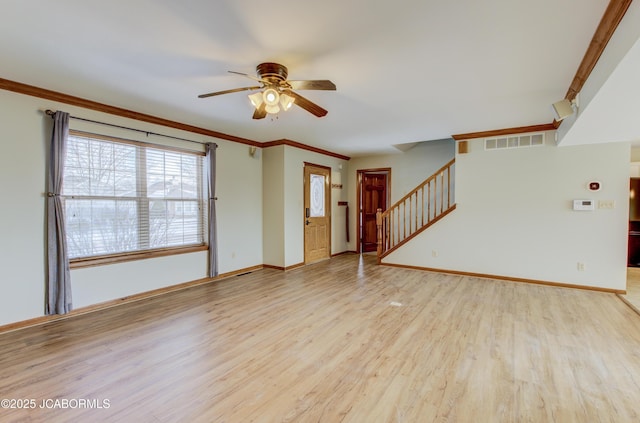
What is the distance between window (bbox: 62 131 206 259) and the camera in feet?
11.4

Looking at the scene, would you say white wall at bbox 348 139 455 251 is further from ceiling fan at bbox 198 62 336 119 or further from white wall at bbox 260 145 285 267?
ceiling fan at bbox 198 62 336 119

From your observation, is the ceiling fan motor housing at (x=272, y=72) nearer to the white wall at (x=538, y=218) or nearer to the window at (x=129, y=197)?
the window at (x=129, y=197)

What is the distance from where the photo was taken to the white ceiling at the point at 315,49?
1867 millimetres

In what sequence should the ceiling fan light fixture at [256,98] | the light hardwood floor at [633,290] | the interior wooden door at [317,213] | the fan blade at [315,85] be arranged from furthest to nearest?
the interior wooden door at [317,213] → the light hardwood floor at [633,290] → the ceiling fan light fixture at [256,98] → the fan blade at [315,85]

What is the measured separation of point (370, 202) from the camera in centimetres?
773

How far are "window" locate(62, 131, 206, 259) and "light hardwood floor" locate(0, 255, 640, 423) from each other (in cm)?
86

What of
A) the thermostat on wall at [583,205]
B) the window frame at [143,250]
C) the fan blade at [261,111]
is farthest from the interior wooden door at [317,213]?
the thermostat on wall at [583,205]

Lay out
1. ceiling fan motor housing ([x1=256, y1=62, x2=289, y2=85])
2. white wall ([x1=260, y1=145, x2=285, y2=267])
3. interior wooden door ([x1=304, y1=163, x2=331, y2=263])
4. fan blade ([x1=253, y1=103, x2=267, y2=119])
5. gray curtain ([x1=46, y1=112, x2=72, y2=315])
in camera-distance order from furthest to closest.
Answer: interior wooden door ([x1=304, y1=163, x2=331, y2=263]) → white wall ([x1=260, y1=145, x2=285, y2=267]) → gray curtain ([x1=46, y1=112, x2=72, y2=315]) → fan blade ([x1=253, y1=103, x2=267, y2=119]) → ceiling fan motor housing ([x1=256, y1=62, x2=289, y2=85])

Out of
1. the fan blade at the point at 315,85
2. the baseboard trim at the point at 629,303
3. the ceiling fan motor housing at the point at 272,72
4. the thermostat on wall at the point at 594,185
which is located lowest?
the baseboard trim at the point at 629,303

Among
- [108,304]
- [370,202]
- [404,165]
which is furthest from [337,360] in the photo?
[370,202]

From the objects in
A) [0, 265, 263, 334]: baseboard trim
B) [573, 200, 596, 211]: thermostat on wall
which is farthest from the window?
[573, 200, 596, 211]: thermostat on wall

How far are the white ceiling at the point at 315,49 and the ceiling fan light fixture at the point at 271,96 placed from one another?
0.25 meters

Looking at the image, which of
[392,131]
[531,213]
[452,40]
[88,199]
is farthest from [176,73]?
[531,213]

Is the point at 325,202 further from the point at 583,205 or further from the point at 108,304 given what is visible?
the point at 583,205
